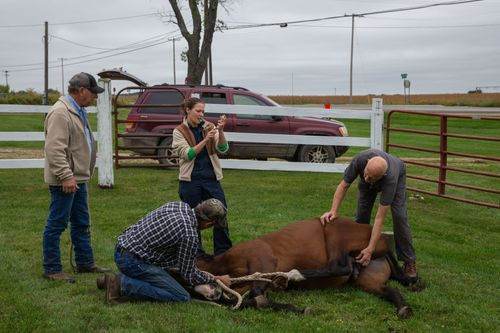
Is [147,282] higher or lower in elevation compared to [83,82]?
lower

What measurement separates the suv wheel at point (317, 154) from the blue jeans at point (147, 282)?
8236mm

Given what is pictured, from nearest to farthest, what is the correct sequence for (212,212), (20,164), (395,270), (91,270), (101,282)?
(212,212)
(101,282)
(395,270)
(91,270)
(20,164)

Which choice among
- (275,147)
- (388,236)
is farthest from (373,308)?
(275,147)

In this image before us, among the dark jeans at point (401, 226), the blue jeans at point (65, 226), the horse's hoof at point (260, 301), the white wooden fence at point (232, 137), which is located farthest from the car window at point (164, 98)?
the horse's hoof at point (260, 301)

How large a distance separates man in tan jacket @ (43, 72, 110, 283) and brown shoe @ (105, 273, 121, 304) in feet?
2.30

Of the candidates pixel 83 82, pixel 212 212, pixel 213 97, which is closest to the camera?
pixel 212 212

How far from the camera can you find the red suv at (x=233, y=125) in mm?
12445

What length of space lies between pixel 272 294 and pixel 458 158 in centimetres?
1284

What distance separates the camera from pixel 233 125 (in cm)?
1273

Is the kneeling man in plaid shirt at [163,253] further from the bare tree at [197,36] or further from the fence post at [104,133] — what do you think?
the bare tree at [197,36]

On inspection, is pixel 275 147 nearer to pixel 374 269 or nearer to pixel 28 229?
pixel 28 229

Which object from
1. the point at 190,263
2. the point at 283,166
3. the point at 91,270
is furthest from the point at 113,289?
the point at 283,166

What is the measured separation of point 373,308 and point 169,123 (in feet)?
27.2

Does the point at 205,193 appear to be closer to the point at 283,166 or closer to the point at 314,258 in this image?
the point at 314,258
